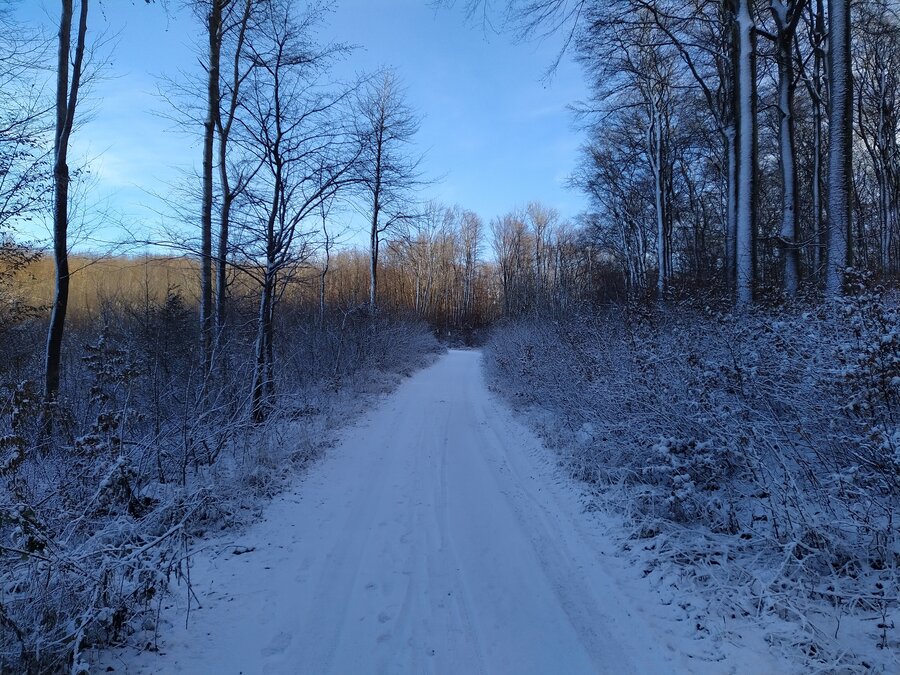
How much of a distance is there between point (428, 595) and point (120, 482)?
2891 mm

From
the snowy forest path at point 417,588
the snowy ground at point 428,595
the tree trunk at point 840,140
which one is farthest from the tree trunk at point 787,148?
the snowy ground at point 428,595

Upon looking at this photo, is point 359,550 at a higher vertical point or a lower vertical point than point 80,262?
lower

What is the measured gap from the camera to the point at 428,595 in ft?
9.98

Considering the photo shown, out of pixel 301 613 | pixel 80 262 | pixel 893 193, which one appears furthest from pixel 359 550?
pixel 893 193

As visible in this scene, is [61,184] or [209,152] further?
[209,152]

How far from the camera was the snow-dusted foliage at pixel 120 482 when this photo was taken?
7.18ft

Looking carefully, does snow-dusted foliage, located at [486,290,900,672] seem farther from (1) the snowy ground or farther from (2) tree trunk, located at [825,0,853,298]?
(2) tree trunk, located at [825,0,853,298]

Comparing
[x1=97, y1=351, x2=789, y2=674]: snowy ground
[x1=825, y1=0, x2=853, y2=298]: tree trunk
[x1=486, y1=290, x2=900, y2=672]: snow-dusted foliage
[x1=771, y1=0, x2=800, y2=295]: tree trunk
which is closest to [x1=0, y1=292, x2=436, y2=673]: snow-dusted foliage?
[x1=97, y1=351, x2=789, y2=674]: snowy ground

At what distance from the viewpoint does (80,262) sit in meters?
6.70

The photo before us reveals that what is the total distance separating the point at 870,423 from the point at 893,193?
24618 mm

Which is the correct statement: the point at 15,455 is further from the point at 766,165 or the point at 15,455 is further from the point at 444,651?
the point at 766,165

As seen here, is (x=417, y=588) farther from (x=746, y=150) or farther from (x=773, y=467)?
(x=746, y=150)

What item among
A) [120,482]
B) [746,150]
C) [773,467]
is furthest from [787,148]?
[120,482]

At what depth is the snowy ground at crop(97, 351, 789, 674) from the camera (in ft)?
7.93
